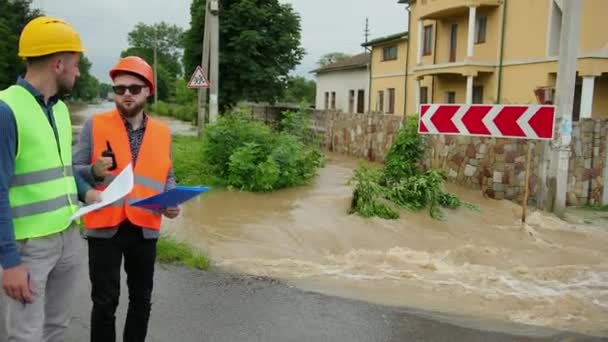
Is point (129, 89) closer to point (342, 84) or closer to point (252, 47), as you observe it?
point (252, 47)

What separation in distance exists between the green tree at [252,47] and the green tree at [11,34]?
1272 cm

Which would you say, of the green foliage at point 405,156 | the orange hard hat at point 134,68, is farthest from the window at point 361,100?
the orange hard hat at point 134,68

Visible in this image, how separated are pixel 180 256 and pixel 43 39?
3987 millimetres

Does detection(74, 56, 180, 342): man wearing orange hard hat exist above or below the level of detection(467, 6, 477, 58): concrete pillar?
below

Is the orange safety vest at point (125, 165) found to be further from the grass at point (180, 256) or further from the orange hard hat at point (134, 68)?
the grass at point (180, 256)

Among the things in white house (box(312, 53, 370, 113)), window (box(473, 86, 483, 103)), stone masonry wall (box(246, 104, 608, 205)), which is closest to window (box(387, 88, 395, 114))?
white house (box(312, 53, 370, 113))

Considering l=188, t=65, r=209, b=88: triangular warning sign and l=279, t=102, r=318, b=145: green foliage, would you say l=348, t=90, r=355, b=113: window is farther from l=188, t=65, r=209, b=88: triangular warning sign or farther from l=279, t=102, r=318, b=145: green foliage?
l=279, t=102, r=318, b=145: green foliage

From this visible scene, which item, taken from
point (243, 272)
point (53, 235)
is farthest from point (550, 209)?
point (53, 235)

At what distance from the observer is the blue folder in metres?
3.11

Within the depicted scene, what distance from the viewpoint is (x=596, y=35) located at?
19.4 meters

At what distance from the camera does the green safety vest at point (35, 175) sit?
278 cm

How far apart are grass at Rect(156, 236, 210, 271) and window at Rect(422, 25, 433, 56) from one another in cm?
2575

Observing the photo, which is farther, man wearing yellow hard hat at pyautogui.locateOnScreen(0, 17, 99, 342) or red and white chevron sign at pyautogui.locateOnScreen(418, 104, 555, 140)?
red and white chevron sign at pyautogui.locateOnScreen(418, 104, 555, 140)

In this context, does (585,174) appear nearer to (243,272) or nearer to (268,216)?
(268,216)
